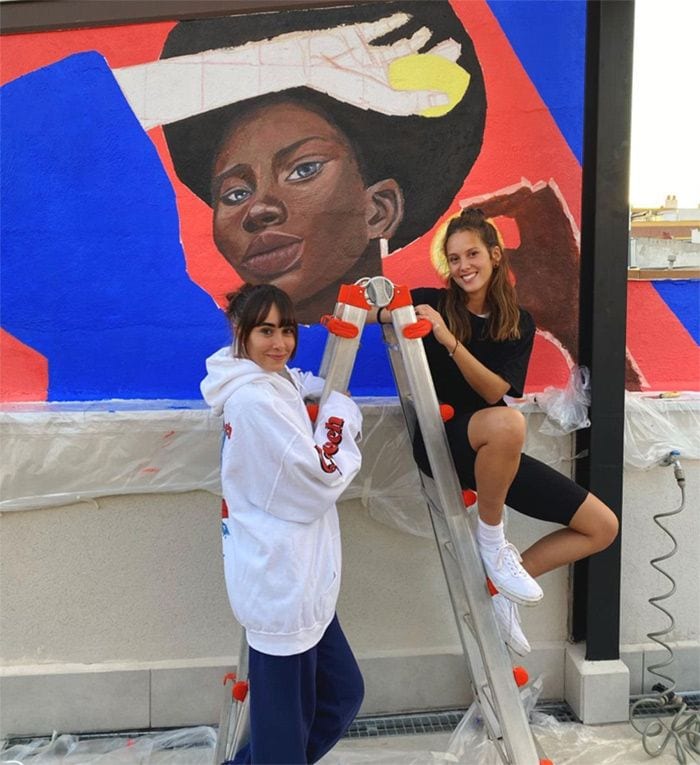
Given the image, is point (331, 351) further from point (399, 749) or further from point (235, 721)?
point (399, 749)

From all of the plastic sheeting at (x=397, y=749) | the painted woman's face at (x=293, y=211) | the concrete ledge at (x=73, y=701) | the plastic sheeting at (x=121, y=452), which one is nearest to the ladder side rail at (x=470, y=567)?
the plastic sheeting at (x=397, y=749)

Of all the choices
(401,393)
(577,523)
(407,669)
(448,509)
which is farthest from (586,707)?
(401,393)

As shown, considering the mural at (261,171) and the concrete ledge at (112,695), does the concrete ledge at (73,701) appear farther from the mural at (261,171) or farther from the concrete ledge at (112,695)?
the mural at (261,171)

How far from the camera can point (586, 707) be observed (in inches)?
110

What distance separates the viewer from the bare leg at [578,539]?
→ 2287 millimetres

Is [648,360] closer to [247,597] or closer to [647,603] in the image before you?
[647,603]

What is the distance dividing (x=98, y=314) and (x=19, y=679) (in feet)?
4.70

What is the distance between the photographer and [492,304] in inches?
92.6

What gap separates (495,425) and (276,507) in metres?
0.68

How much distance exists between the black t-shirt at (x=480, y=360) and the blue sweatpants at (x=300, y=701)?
0.84 meters

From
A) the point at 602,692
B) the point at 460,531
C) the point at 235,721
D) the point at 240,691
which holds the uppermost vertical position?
the point at 460,531

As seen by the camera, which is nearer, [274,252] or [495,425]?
[495,425]

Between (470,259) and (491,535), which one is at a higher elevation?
(470,259)

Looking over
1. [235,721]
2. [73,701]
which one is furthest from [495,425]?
[73,701]
